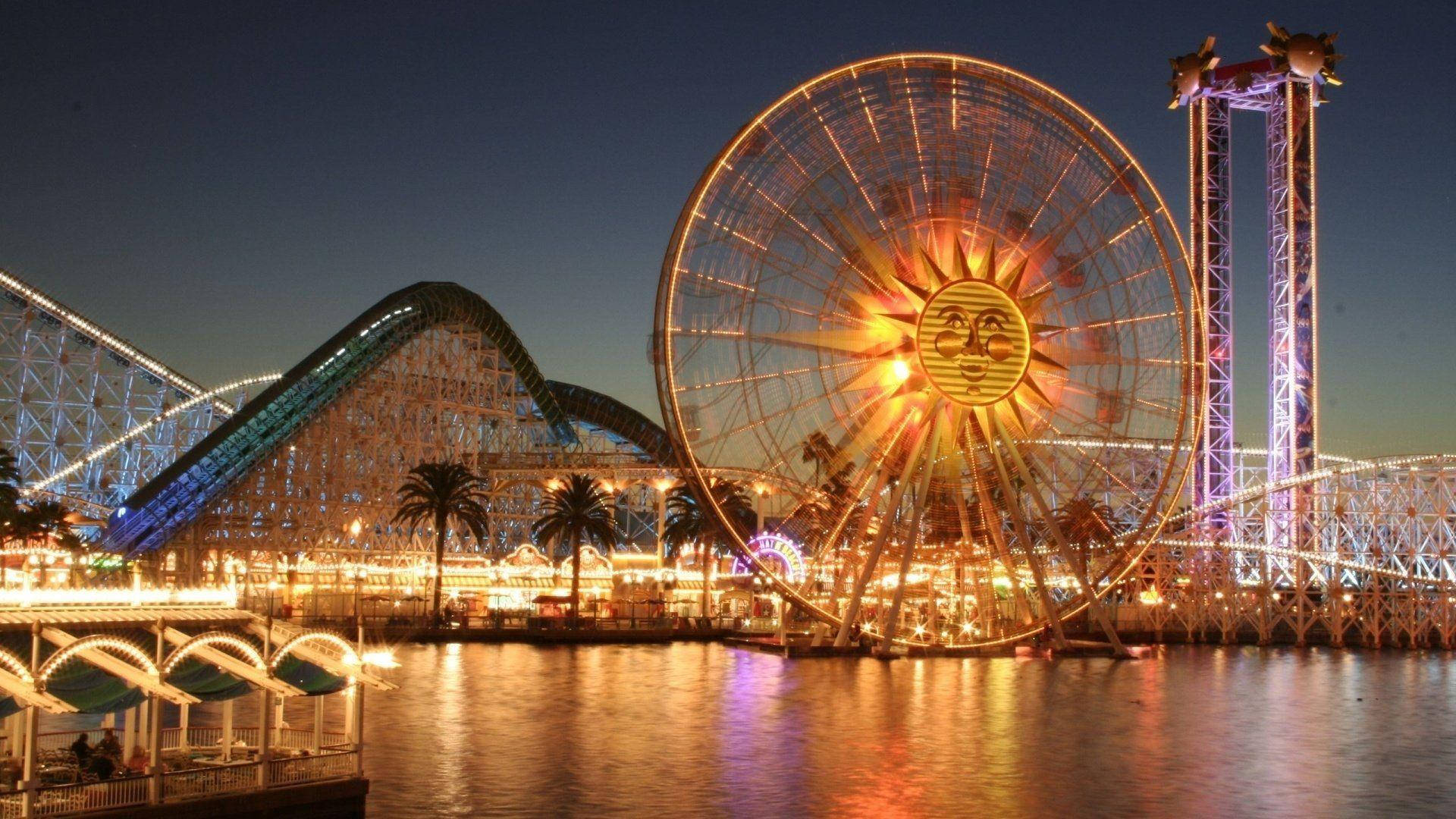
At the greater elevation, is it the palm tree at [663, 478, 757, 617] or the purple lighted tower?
the purple lighted tower

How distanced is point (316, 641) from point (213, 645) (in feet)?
7.29

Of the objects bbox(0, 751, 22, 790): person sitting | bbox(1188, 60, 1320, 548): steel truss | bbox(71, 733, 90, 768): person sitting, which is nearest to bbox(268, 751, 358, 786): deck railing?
bbox(71, 733, 90, 768): person sitting

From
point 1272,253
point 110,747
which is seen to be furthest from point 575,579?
point 110,747

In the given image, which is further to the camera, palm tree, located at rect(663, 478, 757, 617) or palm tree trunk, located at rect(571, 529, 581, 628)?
palm tree, located at rect(663, 478, 757, 617)

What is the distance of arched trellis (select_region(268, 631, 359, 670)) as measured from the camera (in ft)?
85.5

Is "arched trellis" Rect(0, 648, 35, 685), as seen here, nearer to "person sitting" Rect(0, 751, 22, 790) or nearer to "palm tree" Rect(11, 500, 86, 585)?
"person sitting" Rect(0, 751, 22, 790)

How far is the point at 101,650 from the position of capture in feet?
78.7

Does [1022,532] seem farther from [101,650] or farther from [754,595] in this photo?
[754,595]

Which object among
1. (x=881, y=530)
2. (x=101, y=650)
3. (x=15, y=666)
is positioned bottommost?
(x=15, y=666)

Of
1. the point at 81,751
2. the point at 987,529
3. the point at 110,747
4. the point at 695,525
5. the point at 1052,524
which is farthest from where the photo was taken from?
the point at 695,525

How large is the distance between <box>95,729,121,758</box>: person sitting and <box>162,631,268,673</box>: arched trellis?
4.87ft

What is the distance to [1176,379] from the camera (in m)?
53.5

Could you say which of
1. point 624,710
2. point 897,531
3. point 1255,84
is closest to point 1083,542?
point 897,531

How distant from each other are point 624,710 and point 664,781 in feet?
36.8
